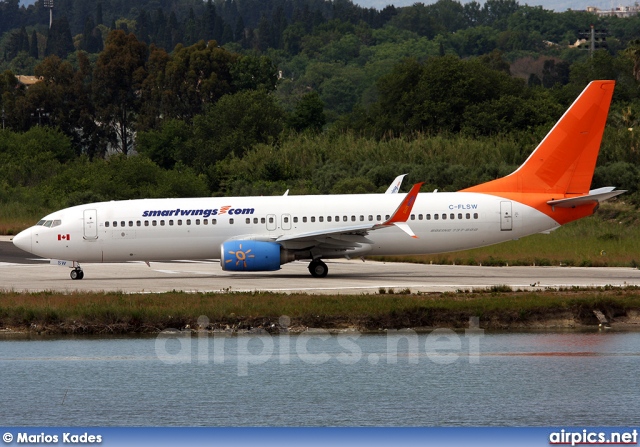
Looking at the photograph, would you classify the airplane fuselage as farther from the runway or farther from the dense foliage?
the dense foliage

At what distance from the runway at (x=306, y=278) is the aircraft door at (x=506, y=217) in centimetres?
180

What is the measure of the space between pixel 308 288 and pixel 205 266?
12097mm

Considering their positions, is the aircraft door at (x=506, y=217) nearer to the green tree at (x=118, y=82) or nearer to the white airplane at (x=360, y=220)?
the white airplane at (x=360, y=220)

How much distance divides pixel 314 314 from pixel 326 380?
17.3 feet

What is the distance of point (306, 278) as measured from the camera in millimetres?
41156

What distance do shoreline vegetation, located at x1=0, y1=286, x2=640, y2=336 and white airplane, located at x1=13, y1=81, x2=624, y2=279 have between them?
30.3 feet

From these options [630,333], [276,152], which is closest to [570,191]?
[630,333]

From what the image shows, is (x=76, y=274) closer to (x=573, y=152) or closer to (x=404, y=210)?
(x=404, y=210)

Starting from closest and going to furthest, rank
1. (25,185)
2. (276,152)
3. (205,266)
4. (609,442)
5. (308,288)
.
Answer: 1. (609,442)
2. (308,288)
3. (205,266)
4. (276,152)
5. (25,185)

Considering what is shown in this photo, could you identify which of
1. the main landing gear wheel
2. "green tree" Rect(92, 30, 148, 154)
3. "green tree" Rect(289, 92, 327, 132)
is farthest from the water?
"green tree" Rect(92, 30, 148, 154)

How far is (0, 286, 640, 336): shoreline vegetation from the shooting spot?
29.4m

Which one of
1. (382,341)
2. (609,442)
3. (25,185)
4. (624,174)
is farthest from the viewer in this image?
(25,185)

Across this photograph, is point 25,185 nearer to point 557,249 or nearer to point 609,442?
point 557,249

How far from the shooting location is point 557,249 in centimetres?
4881
